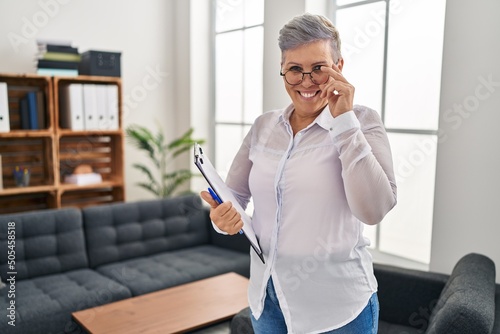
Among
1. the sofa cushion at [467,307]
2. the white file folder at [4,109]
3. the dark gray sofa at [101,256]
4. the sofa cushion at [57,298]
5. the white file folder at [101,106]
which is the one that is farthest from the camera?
the white file folder at [101,106]

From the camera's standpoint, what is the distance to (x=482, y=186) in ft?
7.94

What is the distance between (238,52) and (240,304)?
2.64 metres

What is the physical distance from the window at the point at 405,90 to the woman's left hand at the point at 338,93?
2000 mm

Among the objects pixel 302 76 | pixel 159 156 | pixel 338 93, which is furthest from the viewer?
pixel 159 156

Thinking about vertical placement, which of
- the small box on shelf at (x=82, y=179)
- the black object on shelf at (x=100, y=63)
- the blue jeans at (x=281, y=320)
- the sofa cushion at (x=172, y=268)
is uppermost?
the black object on shelf at (x=100, y=63)

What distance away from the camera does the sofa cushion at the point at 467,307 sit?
154 centimetres

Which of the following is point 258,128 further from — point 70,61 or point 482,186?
point 70,61

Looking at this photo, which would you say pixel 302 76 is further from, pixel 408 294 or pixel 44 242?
pixel 44 242

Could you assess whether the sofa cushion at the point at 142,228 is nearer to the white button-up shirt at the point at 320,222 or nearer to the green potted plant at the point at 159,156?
the green potted plant at the point at 159,156

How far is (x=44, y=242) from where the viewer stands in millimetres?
3076

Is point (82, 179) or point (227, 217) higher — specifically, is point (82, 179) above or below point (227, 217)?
below

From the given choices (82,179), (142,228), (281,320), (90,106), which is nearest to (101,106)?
(90,106)

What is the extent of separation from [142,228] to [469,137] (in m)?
2.41

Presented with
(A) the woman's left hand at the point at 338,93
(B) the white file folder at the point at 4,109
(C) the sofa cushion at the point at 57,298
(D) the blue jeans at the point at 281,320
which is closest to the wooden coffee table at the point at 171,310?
(C) the sofa cushion at the point at 57,298
